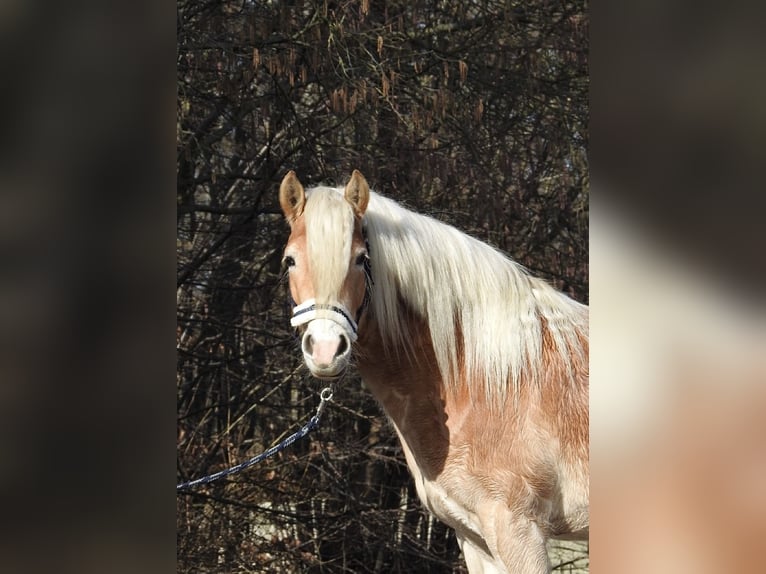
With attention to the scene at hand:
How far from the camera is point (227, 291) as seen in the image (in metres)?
3.21

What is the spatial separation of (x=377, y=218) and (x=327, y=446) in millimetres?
1809

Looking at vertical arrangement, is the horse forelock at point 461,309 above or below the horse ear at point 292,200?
below

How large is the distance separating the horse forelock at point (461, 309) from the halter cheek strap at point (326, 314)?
15 cm

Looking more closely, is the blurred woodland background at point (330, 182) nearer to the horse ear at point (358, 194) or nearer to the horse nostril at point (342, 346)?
the horse ear at point (358, 194)

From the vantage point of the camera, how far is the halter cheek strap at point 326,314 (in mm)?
1601

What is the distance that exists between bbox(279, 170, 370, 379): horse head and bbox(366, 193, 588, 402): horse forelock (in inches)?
2.9

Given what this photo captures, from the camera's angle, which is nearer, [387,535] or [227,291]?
[227,291]

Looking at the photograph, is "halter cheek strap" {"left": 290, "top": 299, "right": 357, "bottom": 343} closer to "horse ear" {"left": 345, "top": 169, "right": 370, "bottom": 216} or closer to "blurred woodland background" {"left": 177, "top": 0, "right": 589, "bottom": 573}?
"horse ear" {"left": 345, "top": 169, "right": 370, "bottom": 216}

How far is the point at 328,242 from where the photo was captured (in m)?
1.65

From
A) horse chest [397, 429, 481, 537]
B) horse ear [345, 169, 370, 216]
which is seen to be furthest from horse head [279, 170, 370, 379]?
horse chest [397, 429, 481, 537]

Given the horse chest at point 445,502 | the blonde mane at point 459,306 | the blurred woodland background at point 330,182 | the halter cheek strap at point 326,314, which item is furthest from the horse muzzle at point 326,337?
the blurred woodland background at point 330,182
